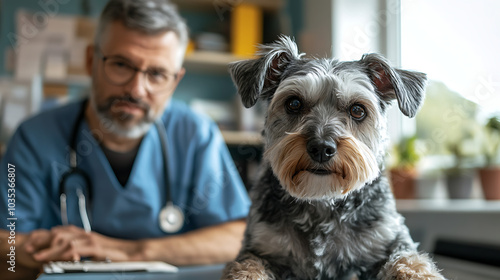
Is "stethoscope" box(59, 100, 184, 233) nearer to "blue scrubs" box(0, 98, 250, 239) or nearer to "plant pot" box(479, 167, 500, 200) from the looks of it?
"blue scrubs" box(0, 98, 250, 239)

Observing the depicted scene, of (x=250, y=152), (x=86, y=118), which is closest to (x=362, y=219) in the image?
(x=86, y=118)

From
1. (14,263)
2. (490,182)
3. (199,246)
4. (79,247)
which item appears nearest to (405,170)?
(490,182)

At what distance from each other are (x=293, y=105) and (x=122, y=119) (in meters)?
0.86

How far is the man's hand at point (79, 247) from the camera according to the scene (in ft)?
3.92

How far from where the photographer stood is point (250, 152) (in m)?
2.81

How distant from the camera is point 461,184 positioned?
221 centimetres

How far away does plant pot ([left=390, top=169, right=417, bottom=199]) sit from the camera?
229 cm

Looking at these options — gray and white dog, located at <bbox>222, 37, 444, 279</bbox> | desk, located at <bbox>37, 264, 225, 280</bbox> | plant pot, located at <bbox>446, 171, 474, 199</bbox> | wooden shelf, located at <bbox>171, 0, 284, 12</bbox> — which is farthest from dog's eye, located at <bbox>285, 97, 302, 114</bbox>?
wooden shelf, located at <bbox>171, 0, 284, 12</bbox>

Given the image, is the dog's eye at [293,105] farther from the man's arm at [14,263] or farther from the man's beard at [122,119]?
the man's beard at [122,119]

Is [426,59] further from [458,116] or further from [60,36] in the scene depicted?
[60,36]

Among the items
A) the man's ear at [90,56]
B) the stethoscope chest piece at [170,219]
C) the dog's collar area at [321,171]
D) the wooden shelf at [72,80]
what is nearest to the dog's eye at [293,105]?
the dog's collar area at [321,171]

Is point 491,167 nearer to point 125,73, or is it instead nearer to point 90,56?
point 125,73

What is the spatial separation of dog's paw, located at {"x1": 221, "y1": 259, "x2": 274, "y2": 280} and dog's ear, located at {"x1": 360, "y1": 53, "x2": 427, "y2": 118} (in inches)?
13.6

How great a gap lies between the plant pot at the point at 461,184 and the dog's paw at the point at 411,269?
1629mm
